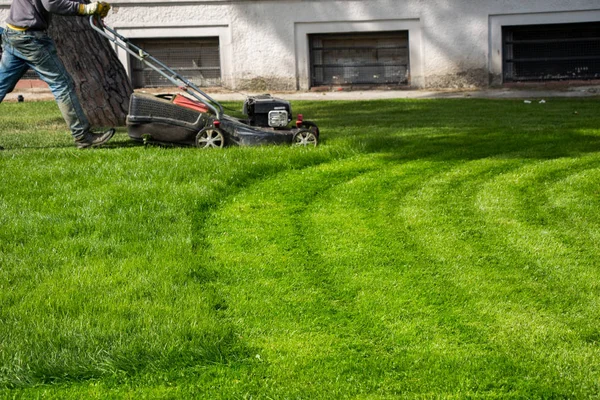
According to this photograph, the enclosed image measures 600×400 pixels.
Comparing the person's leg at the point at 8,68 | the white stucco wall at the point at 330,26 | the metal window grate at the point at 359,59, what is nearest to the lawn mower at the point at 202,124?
the person's leg at the point at 8,68

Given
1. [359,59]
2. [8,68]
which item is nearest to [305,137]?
[8,68]

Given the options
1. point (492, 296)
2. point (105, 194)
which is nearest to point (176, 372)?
point (492, 296)

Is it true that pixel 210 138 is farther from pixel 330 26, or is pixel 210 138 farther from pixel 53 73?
pixel 330 26

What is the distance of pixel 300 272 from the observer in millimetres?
4898

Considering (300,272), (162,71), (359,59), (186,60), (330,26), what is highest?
(330,26)

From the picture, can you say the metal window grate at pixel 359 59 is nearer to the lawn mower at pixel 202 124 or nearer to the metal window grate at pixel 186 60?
the metal window grate at pixel 186 60

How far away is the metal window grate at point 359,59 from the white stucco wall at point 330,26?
353 millimetres

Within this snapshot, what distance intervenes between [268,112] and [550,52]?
907 cm

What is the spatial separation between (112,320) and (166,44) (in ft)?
42.9

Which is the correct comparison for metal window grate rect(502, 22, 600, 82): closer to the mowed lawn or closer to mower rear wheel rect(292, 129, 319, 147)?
the mowed lawn

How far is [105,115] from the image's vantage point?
34.9ft

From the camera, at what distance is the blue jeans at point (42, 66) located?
805 cm

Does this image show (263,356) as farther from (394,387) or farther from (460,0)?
(460,0)

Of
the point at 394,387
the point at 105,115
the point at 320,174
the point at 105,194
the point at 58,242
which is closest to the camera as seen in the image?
the point at 394,387
